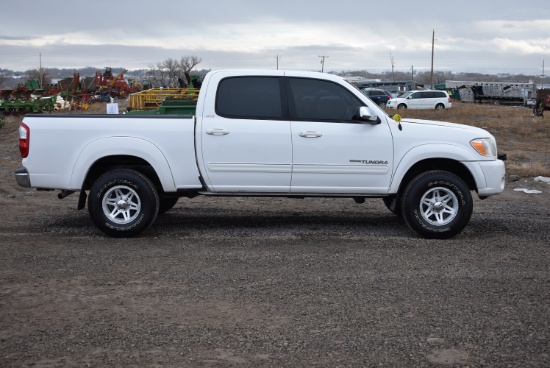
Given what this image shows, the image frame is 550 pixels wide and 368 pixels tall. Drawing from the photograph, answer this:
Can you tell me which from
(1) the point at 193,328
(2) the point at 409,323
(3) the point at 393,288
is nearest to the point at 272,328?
(1) the point at 193,328

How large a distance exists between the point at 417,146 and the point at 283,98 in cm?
171

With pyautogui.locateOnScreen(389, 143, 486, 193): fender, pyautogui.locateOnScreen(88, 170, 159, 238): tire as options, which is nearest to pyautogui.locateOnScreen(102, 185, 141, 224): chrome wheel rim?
pyautogui.locateOnScreen(88, 170, 159, 238): tire

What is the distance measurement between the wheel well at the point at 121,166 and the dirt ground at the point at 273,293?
0.69 metres

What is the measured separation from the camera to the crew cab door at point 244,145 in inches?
325

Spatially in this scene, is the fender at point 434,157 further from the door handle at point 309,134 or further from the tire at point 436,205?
the door handle at point 309,134

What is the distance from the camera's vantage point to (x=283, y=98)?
8.49 meters

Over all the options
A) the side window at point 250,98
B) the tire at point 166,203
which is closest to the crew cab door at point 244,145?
the side window at point 250,98

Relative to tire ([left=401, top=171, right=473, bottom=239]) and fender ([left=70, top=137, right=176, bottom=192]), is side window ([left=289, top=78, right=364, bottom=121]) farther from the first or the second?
fender ([left=70, top=137, right=176, bottom=192])

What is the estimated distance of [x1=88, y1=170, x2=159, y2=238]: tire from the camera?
324 inches

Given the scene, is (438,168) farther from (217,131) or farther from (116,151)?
(116,151)

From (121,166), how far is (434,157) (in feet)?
12.4

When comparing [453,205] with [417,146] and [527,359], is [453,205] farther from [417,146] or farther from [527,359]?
[527,359]

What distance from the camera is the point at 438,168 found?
28.4 ft

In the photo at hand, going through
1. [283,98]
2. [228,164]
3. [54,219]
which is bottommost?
[54,219]
